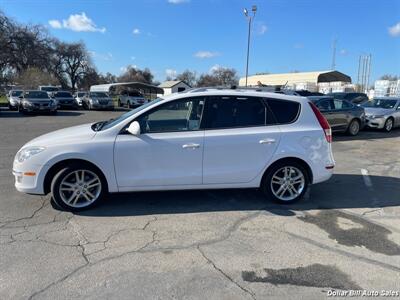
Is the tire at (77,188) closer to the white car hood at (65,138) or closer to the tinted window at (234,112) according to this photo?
the white car hood at (65,138)

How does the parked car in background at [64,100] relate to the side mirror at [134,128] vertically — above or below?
above

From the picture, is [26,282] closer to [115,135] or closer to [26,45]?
[115,135]

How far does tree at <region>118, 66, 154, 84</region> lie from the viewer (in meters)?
106

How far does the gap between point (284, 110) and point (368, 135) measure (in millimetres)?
10255

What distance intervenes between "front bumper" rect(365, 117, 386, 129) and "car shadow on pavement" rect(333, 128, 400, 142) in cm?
30

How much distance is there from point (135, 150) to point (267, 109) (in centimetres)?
200

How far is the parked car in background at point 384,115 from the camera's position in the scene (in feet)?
48.2

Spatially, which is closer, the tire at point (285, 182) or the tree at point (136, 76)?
the tire at point (285, 182)

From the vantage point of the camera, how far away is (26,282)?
10.2 ft

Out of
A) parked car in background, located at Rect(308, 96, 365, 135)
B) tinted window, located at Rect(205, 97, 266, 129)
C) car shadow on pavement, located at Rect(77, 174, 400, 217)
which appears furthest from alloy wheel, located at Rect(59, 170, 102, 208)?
parked car in background, located at Rect(308, 96, 365, 135)

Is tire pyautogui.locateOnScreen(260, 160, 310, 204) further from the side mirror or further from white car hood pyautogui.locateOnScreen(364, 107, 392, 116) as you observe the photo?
white car hood pyautogui.locateOnScreen(364, 107, 392, 116)

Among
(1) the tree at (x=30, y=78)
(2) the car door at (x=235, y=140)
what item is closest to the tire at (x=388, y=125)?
(2) the car door at (x=235, y=140)

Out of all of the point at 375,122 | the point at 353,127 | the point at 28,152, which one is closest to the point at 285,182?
the point at 28,152

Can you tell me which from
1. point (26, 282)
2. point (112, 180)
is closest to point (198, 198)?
point (112, 180)
